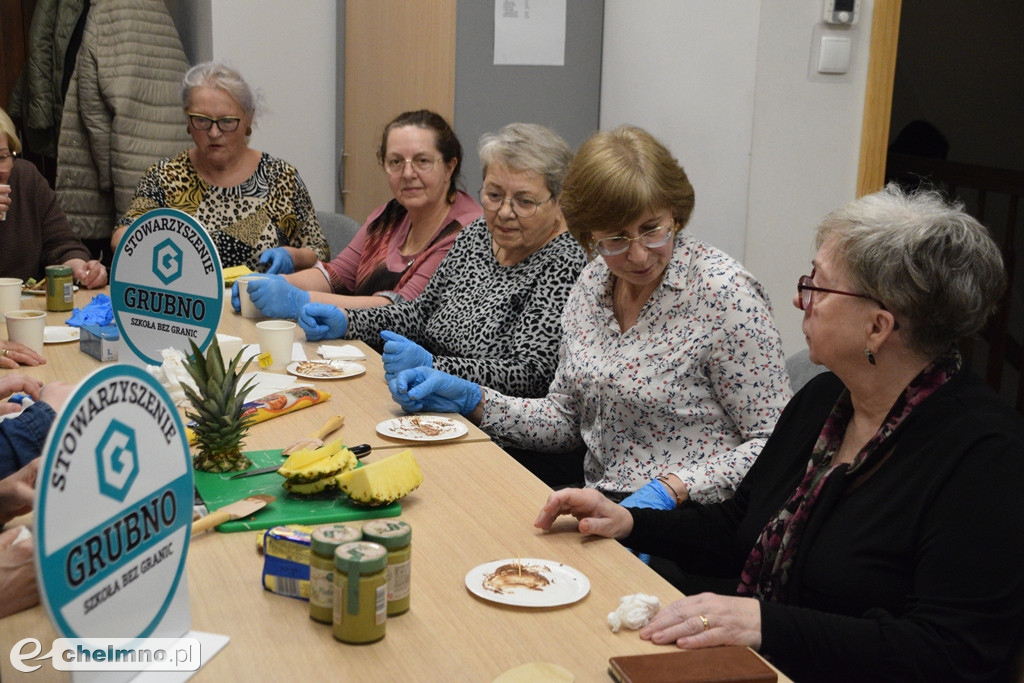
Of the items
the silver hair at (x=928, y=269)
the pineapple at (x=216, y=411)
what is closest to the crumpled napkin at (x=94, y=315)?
the pineapple at (x=216, y=411)

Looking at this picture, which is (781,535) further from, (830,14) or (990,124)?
(990,124)

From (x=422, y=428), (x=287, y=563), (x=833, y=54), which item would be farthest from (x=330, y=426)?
(x=833, y=54)

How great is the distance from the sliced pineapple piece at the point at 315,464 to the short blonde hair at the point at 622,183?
724mm

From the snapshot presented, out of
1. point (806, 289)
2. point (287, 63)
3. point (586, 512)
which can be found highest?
point (287, 63)

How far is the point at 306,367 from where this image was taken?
7.89 feet

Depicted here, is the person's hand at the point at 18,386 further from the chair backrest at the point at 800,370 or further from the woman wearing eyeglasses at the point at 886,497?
the chair backrest at the point at 800,370

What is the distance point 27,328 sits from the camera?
2.42m

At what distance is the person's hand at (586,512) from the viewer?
152 centimetres

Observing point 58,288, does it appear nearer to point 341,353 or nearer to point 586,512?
point 341,353

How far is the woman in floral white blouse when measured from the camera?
1.96 meters

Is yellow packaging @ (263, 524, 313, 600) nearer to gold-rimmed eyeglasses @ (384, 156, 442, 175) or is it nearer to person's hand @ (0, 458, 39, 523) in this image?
person's hand @ (0, 458, 39, 523)

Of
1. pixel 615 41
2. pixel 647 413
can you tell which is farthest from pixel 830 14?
pixel 647 413

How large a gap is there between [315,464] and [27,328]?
47.6 inches

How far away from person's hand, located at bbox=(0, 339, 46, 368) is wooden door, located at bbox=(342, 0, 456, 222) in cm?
192
